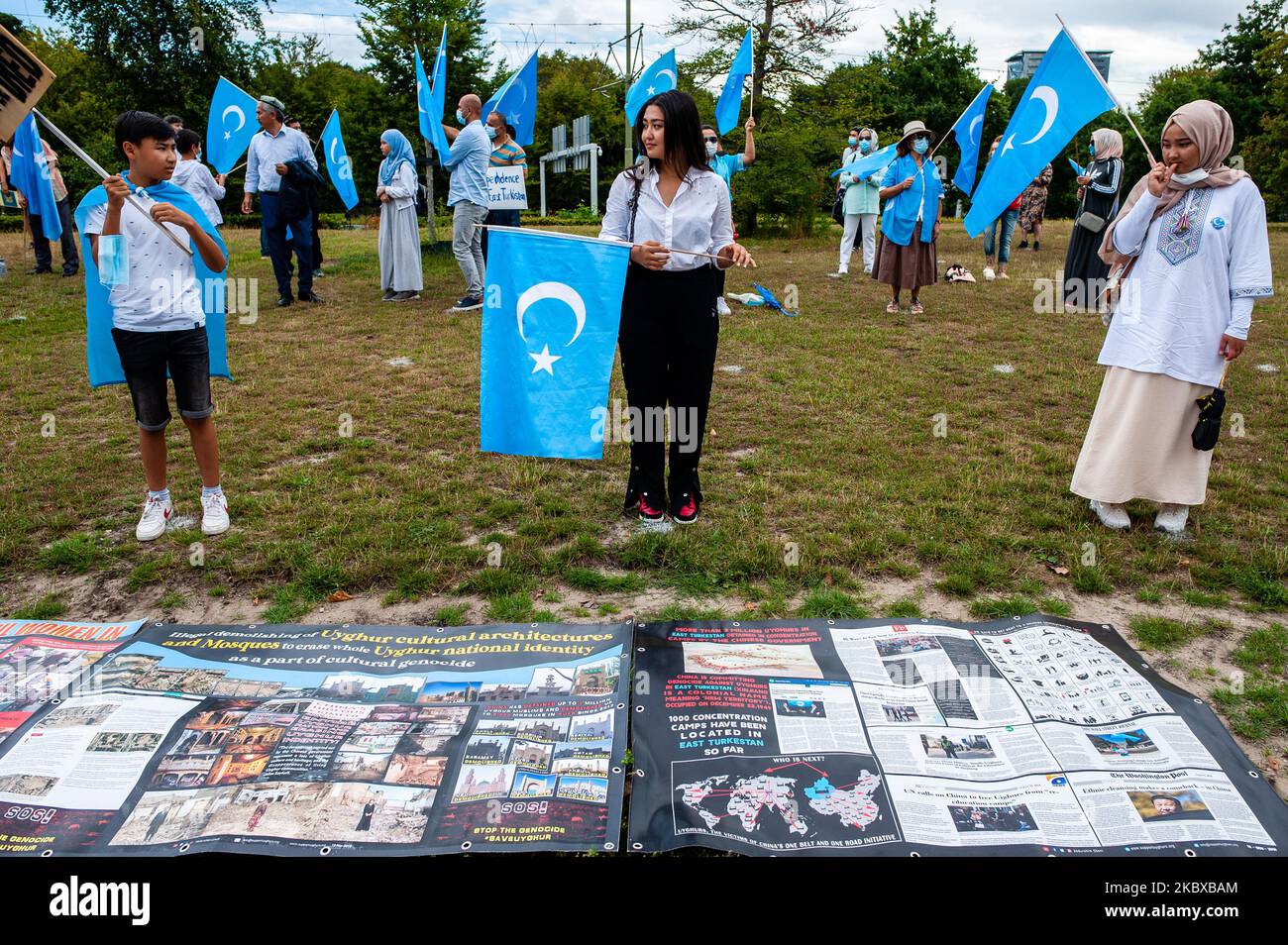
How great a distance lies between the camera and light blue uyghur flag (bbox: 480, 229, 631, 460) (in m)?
4.27

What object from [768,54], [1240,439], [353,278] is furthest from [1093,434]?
[768,54]

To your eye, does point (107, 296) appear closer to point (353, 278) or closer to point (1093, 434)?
point (1093, 434)

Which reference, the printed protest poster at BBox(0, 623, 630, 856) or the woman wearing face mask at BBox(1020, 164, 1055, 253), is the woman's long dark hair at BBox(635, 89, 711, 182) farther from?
the woman wearing face mask at BBox(1020, 164, 1055, 253)

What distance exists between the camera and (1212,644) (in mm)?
3645

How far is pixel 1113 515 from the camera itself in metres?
4.76

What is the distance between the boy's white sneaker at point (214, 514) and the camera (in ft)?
15.3

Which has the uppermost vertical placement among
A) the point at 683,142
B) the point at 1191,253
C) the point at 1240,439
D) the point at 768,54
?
the point at 768,54

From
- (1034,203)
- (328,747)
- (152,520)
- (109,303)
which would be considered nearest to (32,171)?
(109,303)

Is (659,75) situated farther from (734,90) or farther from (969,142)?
(969,142)

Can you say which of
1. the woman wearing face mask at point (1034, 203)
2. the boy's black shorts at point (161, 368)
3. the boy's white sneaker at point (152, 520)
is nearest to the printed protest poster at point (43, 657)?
the boy's white sneaker at point (152, 520)

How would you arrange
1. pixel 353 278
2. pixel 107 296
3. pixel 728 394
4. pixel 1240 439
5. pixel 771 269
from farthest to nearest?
pixel 771 269 → pixel 353 278 → pixel 728 394 → pixel 1240 439 → pixel 107 296

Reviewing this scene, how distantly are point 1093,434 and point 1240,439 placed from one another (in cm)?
222

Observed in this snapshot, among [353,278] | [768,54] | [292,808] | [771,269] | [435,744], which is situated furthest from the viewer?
[768,54]

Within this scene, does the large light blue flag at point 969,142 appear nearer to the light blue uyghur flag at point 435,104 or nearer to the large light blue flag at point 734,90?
the large light blue flag at point 734,90
